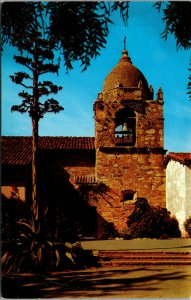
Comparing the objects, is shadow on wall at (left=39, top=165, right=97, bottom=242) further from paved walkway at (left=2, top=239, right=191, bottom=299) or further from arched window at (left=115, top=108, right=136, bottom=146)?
paved walkway at (left=2, top=239, right=191, bottom=299)

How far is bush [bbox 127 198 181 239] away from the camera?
63.3 feet

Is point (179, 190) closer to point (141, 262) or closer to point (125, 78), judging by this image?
point (125, 78)

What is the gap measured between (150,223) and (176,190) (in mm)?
2082

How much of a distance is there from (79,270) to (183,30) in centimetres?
678

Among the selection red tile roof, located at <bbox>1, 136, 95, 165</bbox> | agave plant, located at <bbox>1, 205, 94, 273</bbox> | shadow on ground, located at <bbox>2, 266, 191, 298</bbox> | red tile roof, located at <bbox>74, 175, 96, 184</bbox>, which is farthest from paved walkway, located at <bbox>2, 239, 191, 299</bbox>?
red tile roof, located at <bbox>74, 175, 96, 184</bbox>

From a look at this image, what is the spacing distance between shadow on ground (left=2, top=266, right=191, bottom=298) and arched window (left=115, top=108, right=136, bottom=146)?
1183cm

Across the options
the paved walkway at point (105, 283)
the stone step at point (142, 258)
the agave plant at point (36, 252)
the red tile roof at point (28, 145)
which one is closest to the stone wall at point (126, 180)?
the red tile roof at point (28, 145)

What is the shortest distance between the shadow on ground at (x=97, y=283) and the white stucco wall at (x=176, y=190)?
854cm

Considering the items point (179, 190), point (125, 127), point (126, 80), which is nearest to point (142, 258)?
point (179, 190)

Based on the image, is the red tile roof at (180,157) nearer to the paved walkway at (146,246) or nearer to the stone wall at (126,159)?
the stone wall at (126,159)

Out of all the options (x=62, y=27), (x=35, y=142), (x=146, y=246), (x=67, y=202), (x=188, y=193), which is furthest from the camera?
(x=67, y=202)

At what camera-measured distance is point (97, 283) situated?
8.64 meters

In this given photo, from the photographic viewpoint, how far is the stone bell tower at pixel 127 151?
2072 cm

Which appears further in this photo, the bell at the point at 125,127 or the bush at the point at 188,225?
the bell at the point at 125,127
